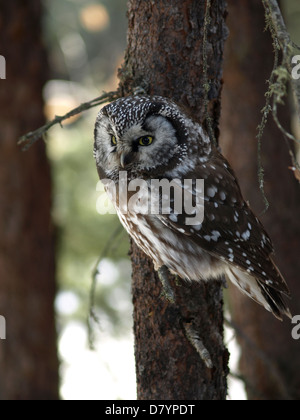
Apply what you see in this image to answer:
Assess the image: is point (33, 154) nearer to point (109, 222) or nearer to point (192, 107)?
point (109, 222)

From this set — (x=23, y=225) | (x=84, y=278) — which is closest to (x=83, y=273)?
(x=84, y=278)

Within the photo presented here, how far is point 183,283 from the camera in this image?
2.85m

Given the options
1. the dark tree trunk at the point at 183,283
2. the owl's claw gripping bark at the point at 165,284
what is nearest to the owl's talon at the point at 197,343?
the dark tree trunk at the point at 183,283

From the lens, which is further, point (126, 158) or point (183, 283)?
point (183, 283)

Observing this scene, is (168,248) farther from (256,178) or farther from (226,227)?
(256,178)

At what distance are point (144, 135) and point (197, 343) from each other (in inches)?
38.4

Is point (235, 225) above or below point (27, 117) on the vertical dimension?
below

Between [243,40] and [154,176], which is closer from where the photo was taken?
[154,176]

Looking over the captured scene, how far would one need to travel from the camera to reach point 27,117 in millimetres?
5016

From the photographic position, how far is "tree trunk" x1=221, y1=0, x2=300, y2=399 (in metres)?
4.45

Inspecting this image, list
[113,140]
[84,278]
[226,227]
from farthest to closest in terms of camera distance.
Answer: [84,278] < [226,227] < [113,140]

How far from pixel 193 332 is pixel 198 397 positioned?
0.37 meters

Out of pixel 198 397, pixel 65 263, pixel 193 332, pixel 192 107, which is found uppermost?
pixel 65 263

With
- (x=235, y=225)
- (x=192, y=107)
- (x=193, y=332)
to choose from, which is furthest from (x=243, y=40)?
(x=193, y=332)
